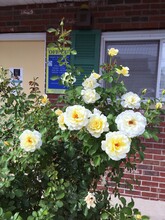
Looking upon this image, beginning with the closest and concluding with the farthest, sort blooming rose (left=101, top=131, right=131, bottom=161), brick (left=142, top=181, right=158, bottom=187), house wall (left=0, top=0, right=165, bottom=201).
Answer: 1. blooming rose (left=101, top=131, right=131, bottom=161)
2. house wall (left=0, top=0, right=165, bottom=201)
3. brick (left=142, top=181, right=158, bottom=187)

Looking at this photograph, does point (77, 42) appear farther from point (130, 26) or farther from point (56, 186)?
point (56, 186)

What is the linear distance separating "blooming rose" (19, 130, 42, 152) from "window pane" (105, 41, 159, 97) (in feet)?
7.07

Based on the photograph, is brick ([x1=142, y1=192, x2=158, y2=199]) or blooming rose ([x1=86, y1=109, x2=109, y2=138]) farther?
brick ([x1=142, y1=192, x2=158, y2=199])

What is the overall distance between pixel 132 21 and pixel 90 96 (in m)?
2.05

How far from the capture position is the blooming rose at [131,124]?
3.83ft

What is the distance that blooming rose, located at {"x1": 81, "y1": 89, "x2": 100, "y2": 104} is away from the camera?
139 cm

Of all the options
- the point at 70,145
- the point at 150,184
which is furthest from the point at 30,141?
the point at 150,184

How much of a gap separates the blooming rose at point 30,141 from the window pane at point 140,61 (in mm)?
2153

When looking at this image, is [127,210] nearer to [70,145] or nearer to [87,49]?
[70,145]

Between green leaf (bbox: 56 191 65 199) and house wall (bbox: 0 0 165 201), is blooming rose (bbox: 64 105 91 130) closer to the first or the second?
green leaf (bbox: 56 191 65 199)

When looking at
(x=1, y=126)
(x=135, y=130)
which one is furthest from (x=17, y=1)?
(x=135, y=130)

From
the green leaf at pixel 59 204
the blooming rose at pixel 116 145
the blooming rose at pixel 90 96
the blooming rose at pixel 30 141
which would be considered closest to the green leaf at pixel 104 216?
the green leaf at pixel 59 204

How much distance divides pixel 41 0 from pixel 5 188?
261 centimetres

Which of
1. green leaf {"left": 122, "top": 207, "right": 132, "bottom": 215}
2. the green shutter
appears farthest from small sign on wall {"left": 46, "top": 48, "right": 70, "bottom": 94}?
green leaf {"left": 122, "top": 207, "right": 132, "bottom": 215}
